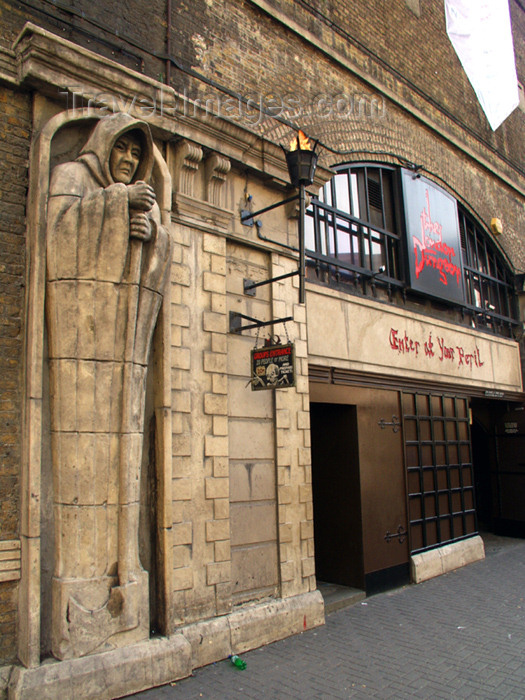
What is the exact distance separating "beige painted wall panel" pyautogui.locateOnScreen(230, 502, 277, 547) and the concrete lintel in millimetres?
3801

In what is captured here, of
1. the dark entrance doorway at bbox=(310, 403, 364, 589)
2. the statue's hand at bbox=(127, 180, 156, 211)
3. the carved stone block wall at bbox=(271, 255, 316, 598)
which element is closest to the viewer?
the statue's hand at bbox=(127, 180, 156, 211)

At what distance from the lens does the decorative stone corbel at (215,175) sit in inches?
270

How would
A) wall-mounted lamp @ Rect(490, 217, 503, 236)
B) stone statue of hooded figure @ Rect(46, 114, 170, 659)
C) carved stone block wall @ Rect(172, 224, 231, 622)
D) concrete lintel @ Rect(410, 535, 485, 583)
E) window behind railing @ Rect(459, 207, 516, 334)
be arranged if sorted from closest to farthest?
1. stone statue of hooded figure @ Rect(46, 114, 170, 659)
2. carved stone block wall @ Rect(172, 224, 231, 622)
3. concrete lintel @ Rect(410, 535, 485, 583)
4. window behind railing @ Rect(459, 207, 516, 334)
5. wall-mounted lamp @ Rect(490, 217, 503, 236)

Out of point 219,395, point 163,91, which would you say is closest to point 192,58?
point 163,91

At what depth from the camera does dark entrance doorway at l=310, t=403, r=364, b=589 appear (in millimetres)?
8906

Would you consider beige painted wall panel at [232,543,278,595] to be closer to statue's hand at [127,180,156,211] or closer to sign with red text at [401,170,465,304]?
statue's hand at [127,180,156,211]

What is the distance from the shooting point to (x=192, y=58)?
721 centimetres

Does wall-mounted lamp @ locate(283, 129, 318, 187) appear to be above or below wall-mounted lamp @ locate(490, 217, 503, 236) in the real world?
below

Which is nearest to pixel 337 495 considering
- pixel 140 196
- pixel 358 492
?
pixel 358 492

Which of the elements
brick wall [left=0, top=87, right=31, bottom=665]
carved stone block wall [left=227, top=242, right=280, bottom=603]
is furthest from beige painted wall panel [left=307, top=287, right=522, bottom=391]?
brick wall [left=0, top=87, right=31, bottom=665]

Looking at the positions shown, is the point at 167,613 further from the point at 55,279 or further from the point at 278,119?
the point at 278,119

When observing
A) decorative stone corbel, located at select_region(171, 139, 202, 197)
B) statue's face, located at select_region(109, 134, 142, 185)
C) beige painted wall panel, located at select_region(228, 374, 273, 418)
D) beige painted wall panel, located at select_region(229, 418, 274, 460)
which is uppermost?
decorative stone corbel, located at select_region(171, 139, 202, 197)

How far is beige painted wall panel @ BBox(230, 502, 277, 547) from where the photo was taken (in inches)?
264

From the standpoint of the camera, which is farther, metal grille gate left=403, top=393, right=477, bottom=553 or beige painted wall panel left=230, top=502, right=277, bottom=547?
metal grille gate left=403, top=393, right=477, bottom=553
